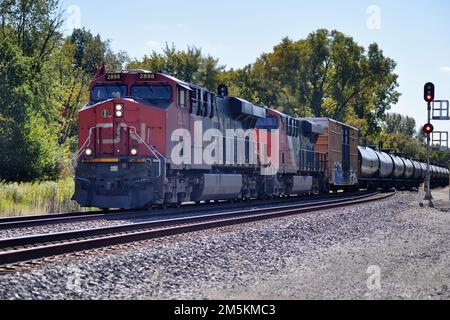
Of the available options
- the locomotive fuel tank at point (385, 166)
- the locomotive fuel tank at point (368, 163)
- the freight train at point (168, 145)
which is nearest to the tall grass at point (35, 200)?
the freight train at point (168, 145)

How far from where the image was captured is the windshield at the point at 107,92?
17953 millimetres

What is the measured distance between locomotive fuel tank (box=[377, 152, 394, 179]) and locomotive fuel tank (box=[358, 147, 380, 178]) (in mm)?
817

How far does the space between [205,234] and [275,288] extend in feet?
18.2

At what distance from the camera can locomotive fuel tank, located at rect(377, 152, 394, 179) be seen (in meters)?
43.5

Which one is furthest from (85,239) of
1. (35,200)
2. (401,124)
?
(401,124)

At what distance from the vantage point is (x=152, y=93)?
17828mm

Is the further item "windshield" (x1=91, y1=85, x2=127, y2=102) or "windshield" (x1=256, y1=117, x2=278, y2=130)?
"windshield" (x1=256, y1=117, x2=278, y2=130)

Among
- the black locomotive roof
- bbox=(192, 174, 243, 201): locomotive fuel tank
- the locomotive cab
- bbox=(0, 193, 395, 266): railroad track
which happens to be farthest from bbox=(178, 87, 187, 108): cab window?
the black locomotive roof

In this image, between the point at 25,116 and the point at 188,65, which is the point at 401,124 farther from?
the point at 25,116

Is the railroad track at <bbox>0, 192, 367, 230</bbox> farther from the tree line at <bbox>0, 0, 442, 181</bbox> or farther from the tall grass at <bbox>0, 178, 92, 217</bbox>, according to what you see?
the tree line at <bbox>0, 0, 442, 181</bbox>

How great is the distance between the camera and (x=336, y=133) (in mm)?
34969

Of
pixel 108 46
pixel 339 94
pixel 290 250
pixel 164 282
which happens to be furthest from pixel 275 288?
pixel 108 46

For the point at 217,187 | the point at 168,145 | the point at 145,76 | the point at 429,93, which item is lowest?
the point at 217,187

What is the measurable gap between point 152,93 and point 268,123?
9569mm
